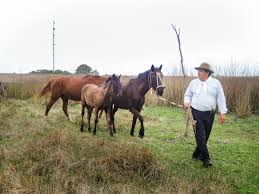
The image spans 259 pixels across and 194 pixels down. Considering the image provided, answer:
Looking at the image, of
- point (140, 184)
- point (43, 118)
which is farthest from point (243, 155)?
point (43, 118)

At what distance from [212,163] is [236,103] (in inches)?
338

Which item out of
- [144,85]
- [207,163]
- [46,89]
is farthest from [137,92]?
[46,89]

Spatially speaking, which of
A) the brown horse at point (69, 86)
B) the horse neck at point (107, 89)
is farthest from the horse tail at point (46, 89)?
the horse neck at point (107, 89)

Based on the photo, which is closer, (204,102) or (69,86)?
(204,102)

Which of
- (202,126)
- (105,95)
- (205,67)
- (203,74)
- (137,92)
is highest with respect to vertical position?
(205,67)

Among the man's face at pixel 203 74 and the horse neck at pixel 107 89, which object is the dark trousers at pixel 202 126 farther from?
the horse neck at pixel 107 89

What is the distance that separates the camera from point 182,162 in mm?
7254

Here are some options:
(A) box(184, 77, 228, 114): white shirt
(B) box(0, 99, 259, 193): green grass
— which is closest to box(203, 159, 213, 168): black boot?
(B) box(0, 99, 259, 193): green grass

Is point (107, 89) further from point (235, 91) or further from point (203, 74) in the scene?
point (235, 91)

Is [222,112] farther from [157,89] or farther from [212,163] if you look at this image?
[157,89]

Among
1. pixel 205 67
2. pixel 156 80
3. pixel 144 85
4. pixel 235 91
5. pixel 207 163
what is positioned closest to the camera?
pixel 205 67

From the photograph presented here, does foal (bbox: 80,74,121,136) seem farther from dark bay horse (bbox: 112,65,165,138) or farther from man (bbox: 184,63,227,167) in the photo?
man (bbox: 184,63,227,167)

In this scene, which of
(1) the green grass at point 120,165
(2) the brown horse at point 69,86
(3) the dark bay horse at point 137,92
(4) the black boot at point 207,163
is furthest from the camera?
(2) the brown horse at point 69,86

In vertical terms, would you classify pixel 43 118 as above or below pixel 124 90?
below
